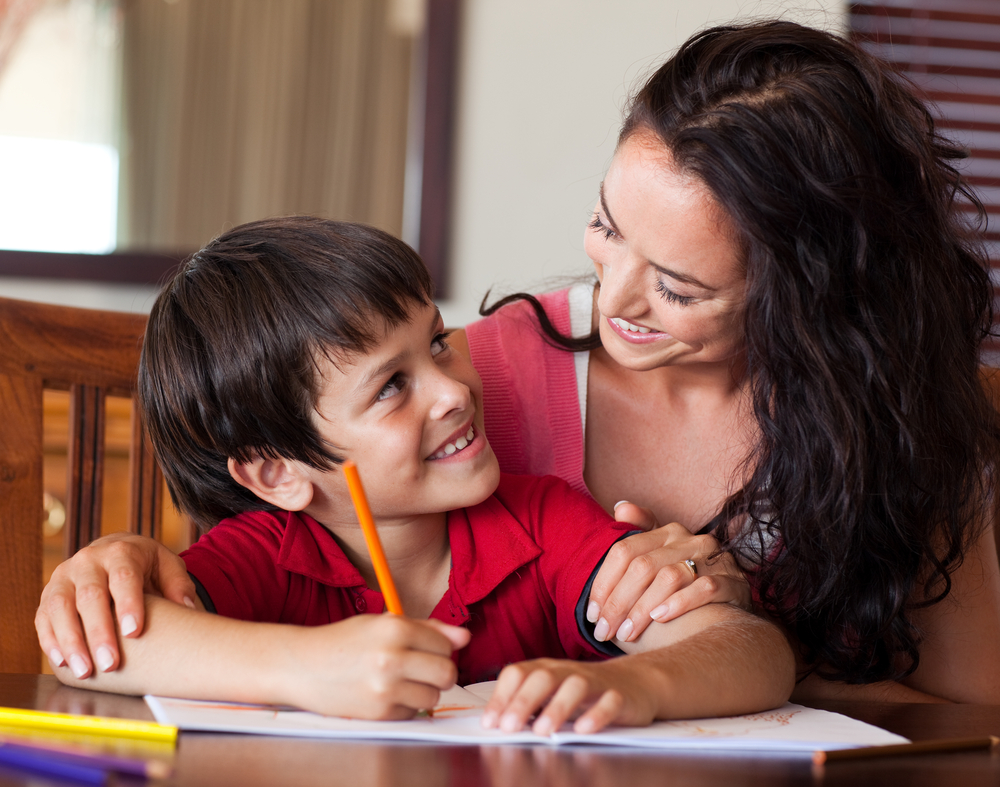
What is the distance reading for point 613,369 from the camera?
1316 millimetres

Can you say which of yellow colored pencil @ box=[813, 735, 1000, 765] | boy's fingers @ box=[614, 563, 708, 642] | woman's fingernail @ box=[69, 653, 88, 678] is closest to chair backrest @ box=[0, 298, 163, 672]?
woman's fingernail @ box=[69, 653, 88, 678]

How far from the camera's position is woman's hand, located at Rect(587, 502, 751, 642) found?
850mm

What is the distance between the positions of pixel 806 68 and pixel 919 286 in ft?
0.84

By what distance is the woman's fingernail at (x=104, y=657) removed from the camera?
0.72 m

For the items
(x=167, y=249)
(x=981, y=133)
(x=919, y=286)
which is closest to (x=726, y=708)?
(x=919, y=286)

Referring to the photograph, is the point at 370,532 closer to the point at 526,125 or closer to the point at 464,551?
the point at 464,551

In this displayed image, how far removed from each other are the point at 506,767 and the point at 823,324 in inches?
24.8

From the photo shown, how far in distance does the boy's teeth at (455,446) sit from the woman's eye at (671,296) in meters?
0.25

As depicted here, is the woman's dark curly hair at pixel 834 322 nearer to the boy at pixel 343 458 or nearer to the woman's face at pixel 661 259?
the woman's face at pixel 661 259

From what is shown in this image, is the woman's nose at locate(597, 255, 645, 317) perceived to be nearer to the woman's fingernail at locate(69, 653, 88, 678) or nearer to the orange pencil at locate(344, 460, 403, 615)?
the orange pencil at locate(344, 460, 403, 615)

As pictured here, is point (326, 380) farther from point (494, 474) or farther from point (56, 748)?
point (56, 748)

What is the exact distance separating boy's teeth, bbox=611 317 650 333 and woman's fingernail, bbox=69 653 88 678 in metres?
0.64

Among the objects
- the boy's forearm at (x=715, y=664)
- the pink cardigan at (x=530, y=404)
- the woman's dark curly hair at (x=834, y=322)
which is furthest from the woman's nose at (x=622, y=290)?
the boy's forearm at (x=715, y=664)

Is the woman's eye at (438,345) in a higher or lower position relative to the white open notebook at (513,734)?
higher
